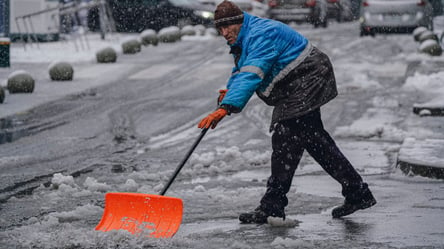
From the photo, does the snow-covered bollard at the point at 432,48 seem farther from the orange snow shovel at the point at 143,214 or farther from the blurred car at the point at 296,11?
the orange snow shovel at the point at 143,214

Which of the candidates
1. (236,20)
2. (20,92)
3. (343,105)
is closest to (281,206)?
(236,20)

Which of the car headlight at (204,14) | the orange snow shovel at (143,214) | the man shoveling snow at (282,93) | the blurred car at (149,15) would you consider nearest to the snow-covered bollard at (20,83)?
the man shoveling snow at (282,93)

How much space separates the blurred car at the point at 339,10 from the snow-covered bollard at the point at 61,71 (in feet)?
63.1

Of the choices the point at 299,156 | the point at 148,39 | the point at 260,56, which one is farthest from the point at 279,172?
the point at 148,39

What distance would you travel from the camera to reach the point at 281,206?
5910 mm

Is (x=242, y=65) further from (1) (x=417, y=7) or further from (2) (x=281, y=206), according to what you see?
(1) (x=417, y=7)

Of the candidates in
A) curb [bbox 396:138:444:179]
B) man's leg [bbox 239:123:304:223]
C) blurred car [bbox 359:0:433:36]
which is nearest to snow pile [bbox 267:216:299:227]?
man's leg [bbox 239:123:304:223]

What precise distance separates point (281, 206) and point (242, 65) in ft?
3.22

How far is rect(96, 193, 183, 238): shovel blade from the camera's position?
216 inches

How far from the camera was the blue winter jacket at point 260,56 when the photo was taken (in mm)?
5543

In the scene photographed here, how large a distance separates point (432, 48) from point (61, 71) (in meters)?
8.71

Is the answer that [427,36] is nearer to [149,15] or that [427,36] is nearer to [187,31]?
[187,31]

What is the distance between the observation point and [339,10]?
3750 cm

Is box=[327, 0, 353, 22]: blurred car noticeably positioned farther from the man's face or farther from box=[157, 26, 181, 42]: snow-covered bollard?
the man's face
